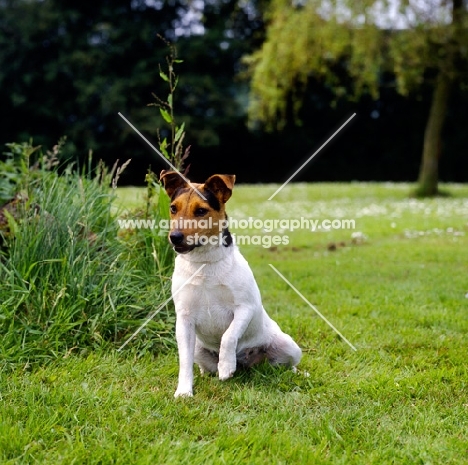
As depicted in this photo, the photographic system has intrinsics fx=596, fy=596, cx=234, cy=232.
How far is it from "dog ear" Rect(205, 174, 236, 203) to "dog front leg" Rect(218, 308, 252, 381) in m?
0.75

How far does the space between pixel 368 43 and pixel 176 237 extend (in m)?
14.1

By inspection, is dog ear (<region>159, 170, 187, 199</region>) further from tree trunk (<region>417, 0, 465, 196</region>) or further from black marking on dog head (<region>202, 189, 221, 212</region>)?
tree trunk (<region>417, 0, 465, 196</region>)

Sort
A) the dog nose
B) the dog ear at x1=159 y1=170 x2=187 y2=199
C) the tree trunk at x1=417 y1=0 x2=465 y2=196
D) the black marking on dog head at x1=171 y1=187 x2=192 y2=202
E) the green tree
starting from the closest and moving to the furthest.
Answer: the dog nose
the black marking on dog head at x1=171 y1=187 x2=192 y2=202
the dog ear at x1=159 y1=170 x2=187 y2=199
the green tree
the tree trunk at x1=417 y1=0 x2=465 y2=196

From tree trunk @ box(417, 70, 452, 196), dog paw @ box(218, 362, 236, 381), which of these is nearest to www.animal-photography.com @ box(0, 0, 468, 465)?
dog paw @ box(218, 362, 236, 381)

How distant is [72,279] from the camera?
4.52 metres

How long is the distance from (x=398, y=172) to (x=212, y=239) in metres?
26.1

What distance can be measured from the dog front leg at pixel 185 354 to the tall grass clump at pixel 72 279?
0.84m

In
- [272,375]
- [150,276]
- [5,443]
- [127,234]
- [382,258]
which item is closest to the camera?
[5,443]


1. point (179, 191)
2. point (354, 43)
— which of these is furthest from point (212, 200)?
point (354, 43)

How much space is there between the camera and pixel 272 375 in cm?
397

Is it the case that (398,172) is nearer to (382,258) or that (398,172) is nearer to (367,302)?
(382,258)

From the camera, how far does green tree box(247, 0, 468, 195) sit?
15.9 meters

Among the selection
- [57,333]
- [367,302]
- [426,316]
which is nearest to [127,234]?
[57,333]

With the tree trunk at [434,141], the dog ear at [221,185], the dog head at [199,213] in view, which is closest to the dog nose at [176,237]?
the dog head at [199,213]
